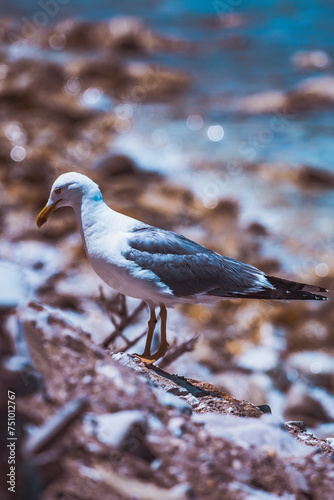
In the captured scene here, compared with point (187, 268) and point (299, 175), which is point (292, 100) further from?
point (187, 268)

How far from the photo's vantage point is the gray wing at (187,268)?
394 centimetres

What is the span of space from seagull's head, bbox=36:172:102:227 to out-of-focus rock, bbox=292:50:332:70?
59.2ft

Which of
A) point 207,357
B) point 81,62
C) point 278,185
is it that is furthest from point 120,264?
point 81,62

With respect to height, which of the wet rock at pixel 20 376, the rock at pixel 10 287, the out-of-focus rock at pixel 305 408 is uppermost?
the rock at pixel 10 287

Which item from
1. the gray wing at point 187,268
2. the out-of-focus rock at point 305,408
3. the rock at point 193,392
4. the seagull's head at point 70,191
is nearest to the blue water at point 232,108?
the out-of-focus rock at point 305,408

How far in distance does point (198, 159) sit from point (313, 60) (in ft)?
29.7

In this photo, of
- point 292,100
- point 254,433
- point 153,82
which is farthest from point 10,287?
point 153,82

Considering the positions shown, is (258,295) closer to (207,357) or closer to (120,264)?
(120,264)

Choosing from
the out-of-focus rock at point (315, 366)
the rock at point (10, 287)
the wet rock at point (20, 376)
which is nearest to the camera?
the wet rock at point (20, 376)

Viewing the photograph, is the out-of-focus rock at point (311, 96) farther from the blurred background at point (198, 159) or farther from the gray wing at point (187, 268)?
the gray wing at point (187, 268)

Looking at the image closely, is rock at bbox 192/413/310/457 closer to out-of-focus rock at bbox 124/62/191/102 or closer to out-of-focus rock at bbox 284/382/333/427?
out-of-focus rock at bbox 284/382/333/427

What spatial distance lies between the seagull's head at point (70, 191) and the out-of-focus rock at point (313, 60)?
18044 mm

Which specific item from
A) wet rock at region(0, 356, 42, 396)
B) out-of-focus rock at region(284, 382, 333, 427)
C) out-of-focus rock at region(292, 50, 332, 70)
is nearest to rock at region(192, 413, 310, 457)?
wet rock at region(0, 356, 42, 396)

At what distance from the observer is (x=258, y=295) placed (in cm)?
397
